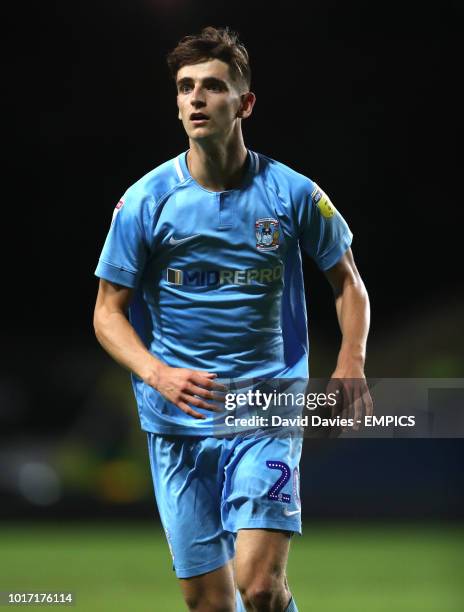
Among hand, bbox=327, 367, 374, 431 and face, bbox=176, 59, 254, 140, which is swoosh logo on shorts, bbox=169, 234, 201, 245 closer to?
face, bbox=176, 59, 254, 140

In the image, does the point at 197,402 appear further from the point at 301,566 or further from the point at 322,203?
the point at 301,566

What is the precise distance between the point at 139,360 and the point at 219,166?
0.71m

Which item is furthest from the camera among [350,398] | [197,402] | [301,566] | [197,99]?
[301,566]

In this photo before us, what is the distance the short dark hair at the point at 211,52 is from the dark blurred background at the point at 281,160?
3.91 metres

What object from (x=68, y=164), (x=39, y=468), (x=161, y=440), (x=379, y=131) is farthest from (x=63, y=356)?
(x=161, y=440)

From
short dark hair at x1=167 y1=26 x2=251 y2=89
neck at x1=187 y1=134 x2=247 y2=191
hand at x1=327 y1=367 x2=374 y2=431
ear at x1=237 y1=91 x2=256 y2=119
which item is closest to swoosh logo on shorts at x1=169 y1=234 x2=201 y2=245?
neck at x1=187 y1=134 x2=247 y2=191

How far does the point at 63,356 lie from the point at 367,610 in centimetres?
366

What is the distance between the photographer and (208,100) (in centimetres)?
389

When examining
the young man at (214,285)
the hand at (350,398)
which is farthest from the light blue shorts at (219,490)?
the hand at (350,398)

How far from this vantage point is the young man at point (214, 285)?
3.91m

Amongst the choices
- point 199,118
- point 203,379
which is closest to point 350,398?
point 203,379

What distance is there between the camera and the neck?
13.1ft

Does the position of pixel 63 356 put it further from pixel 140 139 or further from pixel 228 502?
pixel 228 502

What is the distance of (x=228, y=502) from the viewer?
3.84 m
